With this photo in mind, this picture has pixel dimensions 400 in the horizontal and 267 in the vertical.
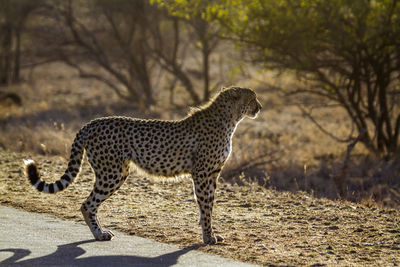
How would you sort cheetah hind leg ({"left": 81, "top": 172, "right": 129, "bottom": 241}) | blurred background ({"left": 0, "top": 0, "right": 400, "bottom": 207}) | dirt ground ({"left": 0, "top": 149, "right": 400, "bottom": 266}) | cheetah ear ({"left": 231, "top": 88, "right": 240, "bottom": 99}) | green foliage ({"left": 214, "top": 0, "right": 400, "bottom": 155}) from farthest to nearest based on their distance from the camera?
green foliage ({"left": 214, "top": 0, "right": 400, "bottom": 155}) < blurred background ({"left": 0, "top": 0, "right": 400, "bottom": 207}) < cheetah ear ({"left": 231, "top": 88, "right": 240, "bottom": 99}) < cheetah hind leg ({"left": 81, "top": 172, "right": 129, "bottom": 241}) < dirt ground ({"left": 0, "top": 149, "right": 400, "bottom": 266})

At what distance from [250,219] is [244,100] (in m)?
1.31

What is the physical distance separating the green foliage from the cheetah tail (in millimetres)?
6374

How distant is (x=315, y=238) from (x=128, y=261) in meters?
1.95

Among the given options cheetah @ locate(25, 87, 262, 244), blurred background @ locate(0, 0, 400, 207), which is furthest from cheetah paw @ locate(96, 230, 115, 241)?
blurred background @ locate(0, 0, 400, 207)

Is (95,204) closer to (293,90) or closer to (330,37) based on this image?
(330,37)

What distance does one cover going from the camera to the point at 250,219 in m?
6.34

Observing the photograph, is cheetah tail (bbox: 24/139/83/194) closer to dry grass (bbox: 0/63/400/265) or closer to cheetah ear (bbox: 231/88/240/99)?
dry grass (bbox: 0/63/400/265)

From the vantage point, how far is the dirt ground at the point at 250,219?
5.16 m

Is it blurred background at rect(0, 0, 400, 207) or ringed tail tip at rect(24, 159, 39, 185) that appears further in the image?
blurred background at rect(0, 0, 400, 207)

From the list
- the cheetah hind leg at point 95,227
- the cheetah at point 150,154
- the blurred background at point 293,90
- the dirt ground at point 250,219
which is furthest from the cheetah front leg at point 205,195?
the blurred background at point 293,90

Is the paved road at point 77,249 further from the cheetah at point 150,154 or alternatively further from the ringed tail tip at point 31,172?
the ringed tail tip at point 31,172

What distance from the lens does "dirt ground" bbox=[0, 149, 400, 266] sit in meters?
5.16

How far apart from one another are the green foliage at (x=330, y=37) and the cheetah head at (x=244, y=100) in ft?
16.2

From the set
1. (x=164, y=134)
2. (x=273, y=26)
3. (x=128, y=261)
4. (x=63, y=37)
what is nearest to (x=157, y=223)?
(x=164, y=134)
